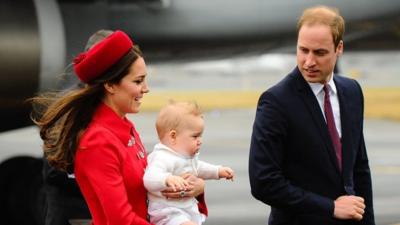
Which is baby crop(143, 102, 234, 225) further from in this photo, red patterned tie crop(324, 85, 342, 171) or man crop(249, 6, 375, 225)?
red patterned tie crop(324, 85, 342, 171)

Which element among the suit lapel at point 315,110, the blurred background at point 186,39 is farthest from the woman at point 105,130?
the blurred background at point 186,39

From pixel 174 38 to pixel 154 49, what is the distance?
356mm

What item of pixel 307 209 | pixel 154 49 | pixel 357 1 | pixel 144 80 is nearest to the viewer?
pixel 144 80

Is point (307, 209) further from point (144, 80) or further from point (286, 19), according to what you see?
point (286, 19)

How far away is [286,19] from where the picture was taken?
960 centimetres

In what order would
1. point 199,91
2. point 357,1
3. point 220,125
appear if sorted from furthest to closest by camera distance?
point 199,91 → point 220,125 → point 357,1

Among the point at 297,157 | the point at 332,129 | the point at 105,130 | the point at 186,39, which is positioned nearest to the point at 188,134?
the point at 105,130

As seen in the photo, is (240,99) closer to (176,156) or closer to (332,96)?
(332,96)

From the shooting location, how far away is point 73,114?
3.80m

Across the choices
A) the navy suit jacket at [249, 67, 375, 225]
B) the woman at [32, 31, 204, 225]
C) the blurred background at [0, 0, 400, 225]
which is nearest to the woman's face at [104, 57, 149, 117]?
the woman at [32, 31, 204, 225]

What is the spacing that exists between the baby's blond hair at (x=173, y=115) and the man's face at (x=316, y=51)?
1.77 feet

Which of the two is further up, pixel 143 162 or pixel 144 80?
pixel 144 80

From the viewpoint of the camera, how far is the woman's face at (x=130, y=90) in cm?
378

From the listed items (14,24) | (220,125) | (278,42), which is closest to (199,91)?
(220,125)
